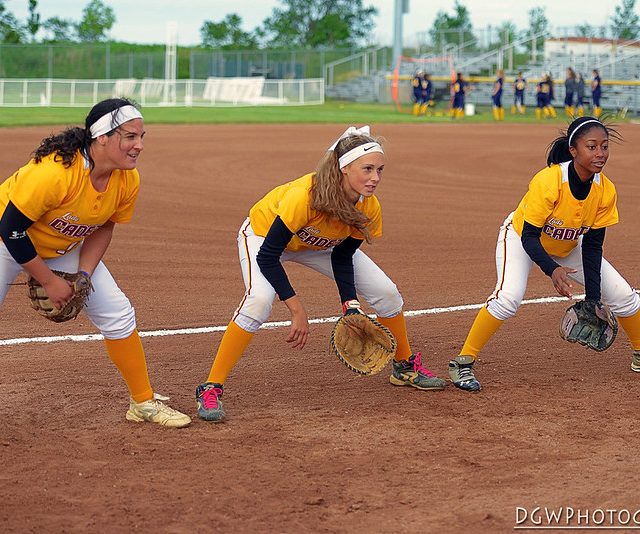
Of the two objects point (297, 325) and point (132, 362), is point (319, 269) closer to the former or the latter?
point (297, 325)

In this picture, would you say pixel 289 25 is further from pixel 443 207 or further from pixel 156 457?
pixel 156 457

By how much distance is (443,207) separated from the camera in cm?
1495

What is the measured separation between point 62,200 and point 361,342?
2016 mm

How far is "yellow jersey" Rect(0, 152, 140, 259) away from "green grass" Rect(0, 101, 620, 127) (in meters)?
24.0

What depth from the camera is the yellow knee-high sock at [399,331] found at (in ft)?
21.2

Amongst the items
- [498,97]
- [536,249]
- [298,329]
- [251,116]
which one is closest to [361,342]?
[298,329]

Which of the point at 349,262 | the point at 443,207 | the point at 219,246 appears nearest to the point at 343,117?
the point at 443,207

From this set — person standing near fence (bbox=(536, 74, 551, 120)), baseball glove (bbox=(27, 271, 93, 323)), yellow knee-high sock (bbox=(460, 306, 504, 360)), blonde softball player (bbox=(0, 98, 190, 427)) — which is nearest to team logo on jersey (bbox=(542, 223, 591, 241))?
yellow knee-high sock (bbox=(460, 306, 504, 360))

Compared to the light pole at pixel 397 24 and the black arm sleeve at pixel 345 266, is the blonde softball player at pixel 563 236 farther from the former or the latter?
the light pole at pixel 397 24

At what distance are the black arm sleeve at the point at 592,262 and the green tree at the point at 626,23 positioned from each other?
159ft

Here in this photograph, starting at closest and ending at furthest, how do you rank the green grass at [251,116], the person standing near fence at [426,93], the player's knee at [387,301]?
1. the player's knee at [387,301]
2. the green grass at [251,116]
3. the person standing near fence at [426,93]

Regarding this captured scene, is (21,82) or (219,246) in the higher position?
(21,82)

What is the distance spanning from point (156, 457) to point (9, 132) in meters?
22.3

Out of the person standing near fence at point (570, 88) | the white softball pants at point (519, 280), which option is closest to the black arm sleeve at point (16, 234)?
the white softball pants at point (519, 280)
